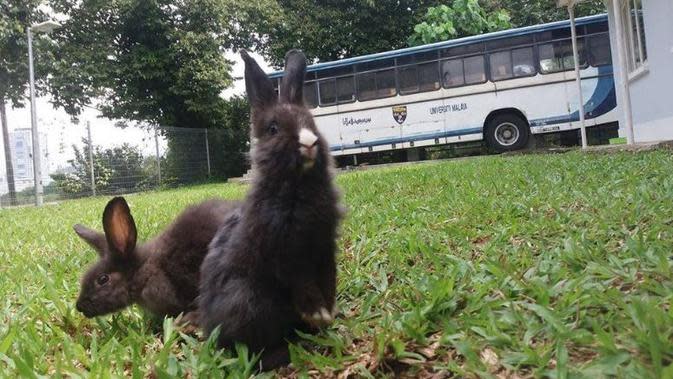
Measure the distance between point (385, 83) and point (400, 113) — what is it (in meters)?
1.06

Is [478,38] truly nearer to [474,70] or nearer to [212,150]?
[474,70]

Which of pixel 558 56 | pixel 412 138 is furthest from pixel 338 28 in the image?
pixel 558 56

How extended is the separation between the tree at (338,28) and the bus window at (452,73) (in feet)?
25.9

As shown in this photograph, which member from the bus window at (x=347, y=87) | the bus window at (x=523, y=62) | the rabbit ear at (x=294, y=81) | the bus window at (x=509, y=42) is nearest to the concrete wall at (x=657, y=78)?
the bus window at (x=523, y=62)

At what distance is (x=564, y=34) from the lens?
14.7 m

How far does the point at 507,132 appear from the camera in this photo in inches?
627

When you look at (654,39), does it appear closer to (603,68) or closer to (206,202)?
(603,68)

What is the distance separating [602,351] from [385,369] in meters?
0.58

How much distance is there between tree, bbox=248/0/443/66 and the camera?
22688 millimetres

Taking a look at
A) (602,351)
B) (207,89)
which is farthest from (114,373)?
(207,89)

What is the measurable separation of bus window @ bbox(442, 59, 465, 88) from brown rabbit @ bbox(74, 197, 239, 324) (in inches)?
576

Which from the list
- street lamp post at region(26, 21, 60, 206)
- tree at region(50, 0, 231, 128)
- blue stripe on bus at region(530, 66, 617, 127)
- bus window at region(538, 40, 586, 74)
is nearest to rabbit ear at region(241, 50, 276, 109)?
street lamp post at region(26, 21, 60, 206)

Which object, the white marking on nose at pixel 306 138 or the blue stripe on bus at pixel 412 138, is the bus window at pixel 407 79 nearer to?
the blue stripe on bus at pixel 412 138

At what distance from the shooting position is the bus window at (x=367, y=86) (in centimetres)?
1672
